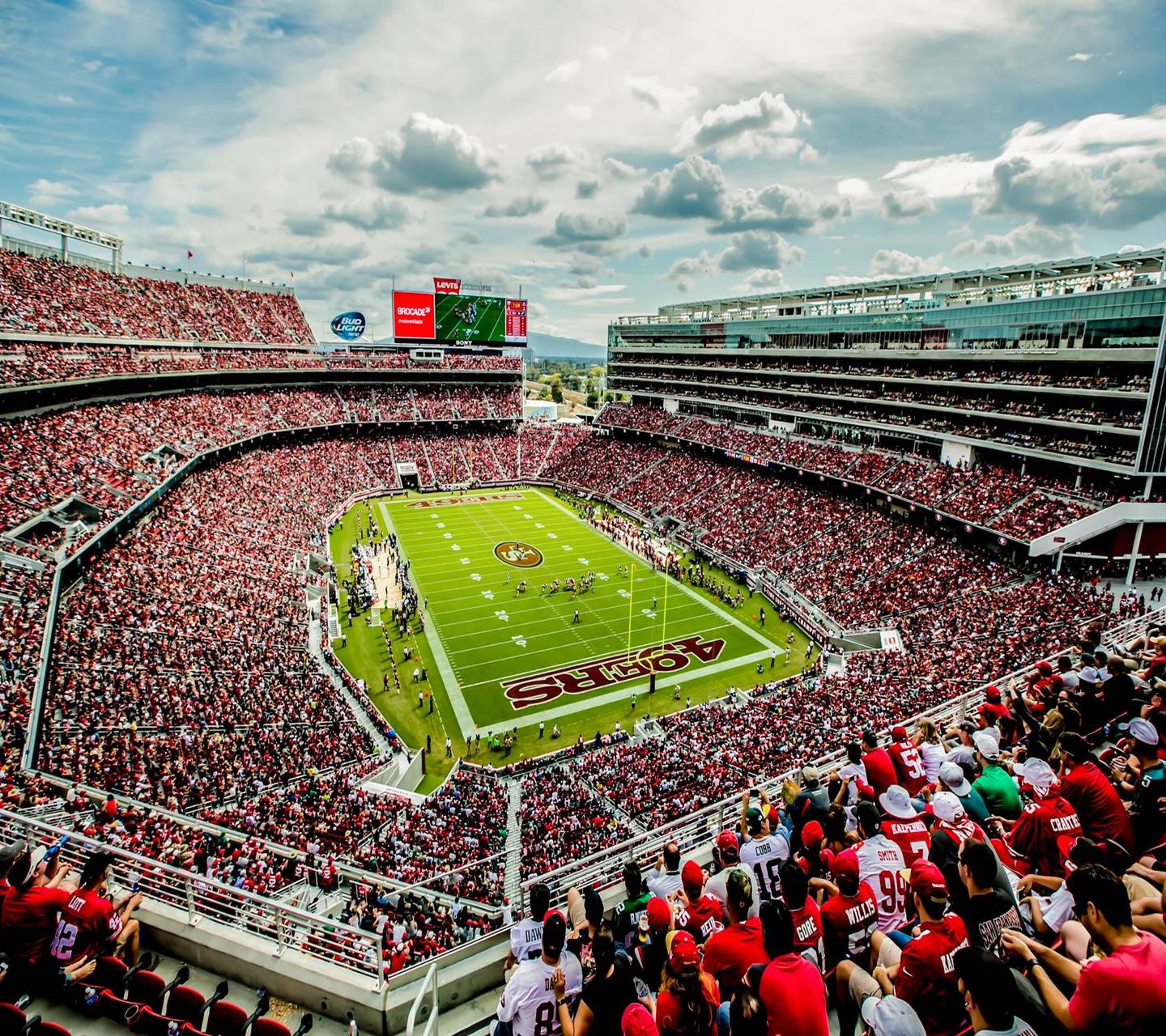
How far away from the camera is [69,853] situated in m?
6.71

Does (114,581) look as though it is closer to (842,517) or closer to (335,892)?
(335,892)

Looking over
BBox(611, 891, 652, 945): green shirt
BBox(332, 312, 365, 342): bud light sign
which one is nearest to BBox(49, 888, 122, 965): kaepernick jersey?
BBox(611, 891, 652, 945): green shirt

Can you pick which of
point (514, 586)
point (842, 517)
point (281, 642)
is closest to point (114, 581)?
point (281, 642)

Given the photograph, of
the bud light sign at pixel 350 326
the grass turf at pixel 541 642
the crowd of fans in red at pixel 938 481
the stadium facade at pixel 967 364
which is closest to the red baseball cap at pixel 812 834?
the grass turf at pixel 541 642

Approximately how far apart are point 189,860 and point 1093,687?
14381 millimetres

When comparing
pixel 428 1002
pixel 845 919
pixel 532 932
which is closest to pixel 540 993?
pixel 532 932

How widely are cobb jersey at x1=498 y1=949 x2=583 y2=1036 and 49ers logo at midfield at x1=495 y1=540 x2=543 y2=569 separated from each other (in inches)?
1393

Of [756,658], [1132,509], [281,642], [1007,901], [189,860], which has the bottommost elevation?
[756,658]

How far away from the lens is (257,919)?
6.04m

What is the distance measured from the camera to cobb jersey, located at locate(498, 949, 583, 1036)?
438 centimetres

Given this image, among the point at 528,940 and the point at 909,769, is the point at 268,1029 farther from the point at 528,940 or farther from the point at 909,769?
the point at 909,769

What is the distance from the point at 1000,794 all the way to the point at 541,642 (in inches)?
966

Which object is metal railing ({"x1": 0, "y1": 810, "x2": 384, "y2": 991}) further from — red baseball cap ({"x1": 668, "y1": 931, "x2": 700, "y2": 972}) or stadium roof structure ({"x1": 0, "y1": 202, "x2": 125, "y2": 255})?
stadium roof structure ({"x1": 0, "y1": 202, "x2": 125, "y2": 255})

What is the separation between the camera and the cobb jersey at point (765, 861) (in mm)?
6023
